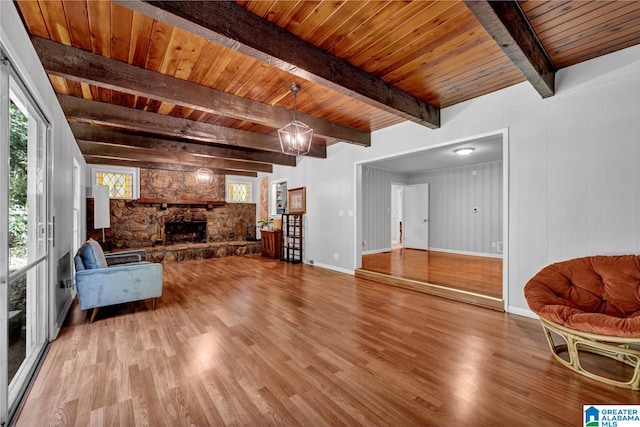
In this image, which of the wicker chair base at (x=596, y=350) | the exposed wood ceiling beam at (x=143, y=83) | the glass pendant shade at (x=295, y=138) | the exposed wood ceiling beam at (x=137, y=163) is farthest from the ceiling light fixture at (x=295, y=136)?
the exposed wood ceiling beam at (x=137, y=163)

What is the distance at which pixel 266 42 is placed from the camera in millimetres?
2012

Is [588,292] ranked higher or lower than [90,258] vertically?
lower

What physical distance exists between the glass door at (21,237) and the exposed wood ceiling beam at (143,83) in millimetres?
455

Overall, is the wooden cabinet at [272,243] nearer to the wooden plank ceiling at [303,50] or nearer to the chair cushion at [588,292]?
the wooden plank ceiling at [303,50]

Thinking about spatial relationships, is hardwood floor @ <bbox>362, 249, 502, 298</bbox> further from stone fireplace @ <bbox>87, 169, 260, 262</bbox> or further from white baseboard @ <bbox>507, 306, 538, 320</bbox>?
stone fireplace @ <bbox>87, 169, 260, 262</bbox>

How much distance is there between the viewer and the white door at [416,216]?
25.5 feet

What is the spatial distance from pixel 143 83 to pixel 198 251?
201 inches

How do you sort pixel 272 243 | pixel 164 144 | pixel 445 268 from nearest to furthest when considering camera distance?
pixel 164 144 → pixel 445 268 → pixel 272 243

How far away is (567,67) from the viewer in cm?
277

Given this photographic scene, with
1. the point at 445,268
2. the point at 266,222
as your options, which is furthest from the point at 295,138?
the point at 266,222

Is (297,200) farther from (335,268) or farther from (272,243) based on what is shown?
(335,268)

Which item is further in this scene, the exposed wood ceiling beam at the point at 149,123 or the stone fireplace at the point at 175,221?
the stone fireplace at the point at 175,221

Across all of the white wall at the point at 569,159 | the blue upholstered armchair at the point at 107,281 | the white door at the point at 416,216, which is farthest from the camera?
the white door at the point at 416,216

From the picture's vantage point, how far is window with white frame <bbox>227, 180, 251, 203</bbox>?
855 cm
